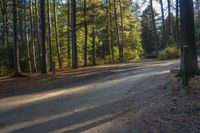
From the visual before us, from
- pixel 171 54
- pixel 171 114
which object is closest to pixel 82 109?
pixel 171 114

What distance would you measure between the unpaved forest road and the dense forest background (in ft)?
37.2

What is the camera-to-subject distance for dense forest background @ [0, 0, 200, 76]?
3200 cm

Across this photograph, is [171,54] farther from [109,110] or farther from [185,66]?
[109,110]

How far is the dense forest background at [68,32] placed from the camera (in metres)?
32.0

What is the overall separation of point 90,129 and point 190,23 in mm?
7467

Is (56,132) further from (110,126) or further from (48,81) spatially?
(48,81)

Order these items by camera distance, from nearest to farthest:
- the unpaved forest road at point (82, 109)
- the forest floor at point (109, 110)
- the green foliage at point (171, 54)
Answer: the forest floor at point (109, 110) → the unpaved forest road at point (82, 109) → the green foliage at point (171, 54)

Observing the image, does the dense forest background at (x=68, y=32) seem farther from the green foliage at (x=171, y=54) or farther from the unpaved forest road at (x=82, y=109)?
the unpaved forest road at (x=82, y=109)

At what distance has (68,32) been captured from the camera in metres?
37.1

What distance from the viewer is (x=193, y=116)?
836 centimetres

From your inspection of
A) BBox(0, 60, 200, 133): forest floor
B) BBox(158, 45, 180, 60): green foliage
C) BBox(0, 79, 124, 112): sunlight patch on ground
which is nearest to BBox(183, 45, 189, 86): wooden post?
A: BBox(0, 60, 200, 133): forest floor

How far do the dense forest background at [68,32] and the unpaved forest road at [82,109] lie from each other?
11341 mm

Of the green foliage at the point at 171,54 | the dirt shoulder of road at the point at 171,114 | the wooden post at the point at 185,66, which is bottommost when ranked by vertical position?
the dirt shoulder of road at the point at 171,114

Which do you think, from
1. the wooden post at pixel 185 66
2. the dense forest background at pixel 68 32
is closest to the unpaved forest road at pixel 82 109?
the wooden post at pixel 185 66
